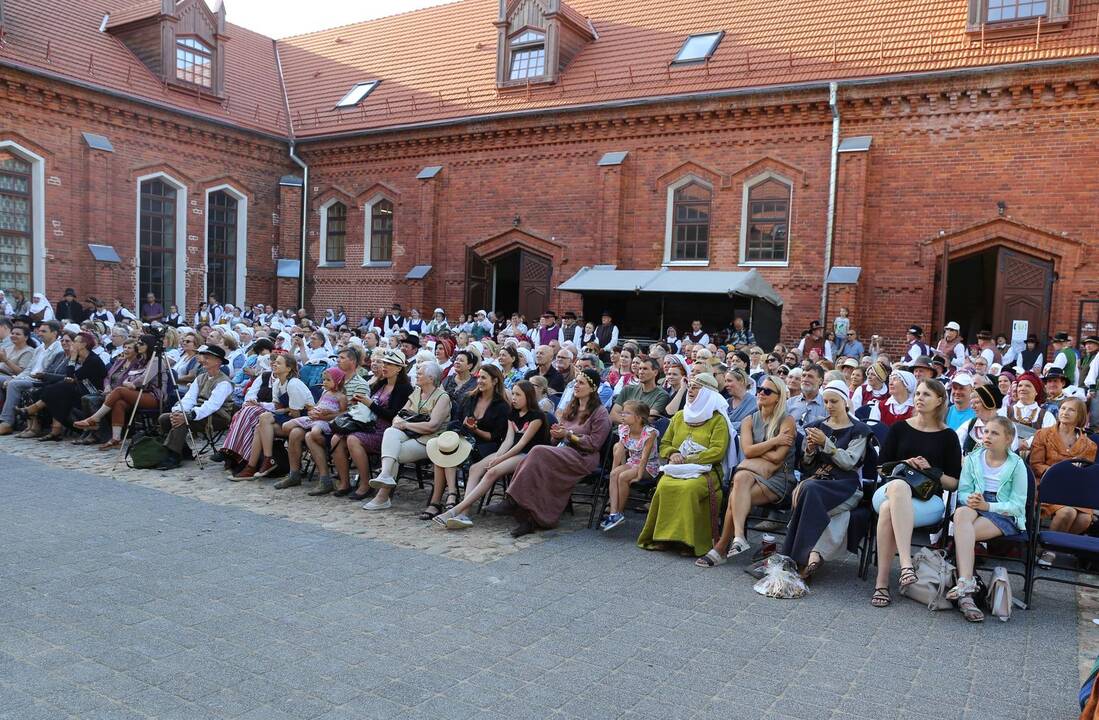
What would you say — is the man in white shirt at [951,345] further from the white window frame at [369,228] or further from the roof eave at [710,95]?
the white window frame at [369,228]

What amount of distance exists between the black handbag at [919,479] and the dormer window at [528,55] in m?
19.2

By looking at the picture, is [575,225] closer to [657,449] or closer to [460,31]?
[460,31]

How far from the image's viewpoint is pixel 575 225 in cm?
2219

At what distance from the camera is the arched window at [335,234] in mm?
26828

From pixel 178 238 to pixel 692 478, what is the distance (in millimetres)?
22460

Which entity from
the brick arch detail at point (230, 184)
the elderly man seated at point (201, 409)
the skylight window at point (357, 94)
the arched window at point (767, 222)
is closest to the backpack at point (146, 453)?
the elderly man seated at point (201, 409)

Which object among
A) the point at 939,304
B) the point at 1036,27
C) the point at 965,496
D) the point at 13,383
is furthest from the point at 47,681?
the point at 1036,27

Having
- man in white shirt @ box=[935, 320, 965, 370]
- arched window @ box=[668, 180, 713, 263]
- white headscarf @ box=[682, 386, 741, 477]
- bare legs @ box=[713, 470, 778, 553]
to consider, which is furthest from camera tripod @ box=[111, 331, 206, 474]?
arched window @ box=[668, 180, 713, 263]

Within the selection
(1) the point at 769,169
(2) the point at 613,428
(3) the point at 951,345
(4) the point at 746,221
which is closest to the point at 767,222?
(4) the point at 746,221

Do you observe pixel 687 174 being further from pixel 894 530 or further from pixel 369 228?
pixel 894 530

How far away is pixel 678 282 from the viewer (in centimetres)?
1862

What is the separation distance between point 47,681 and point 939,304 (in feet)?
58.9

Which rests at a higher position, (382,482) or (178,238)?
(178,238)

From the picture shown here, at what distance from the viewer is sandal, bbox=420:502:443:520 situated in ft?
25.7
